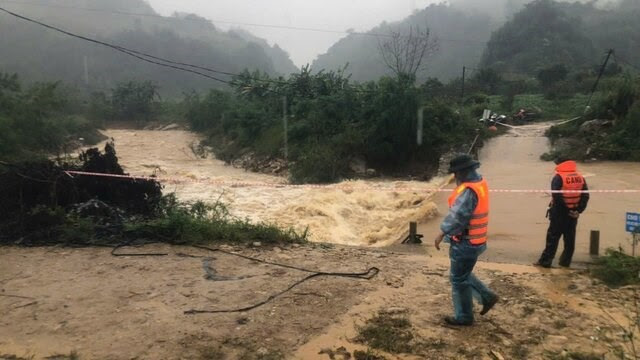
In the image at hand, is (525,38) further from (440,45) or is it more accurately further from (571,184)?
(571,184)

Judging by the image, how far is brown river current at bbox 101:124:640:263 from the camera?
9.47m

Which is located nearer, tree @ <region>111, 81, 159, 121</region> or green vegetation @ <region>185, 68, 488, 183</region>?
green vegetation @ <region>185, 68, 488, 183</region>

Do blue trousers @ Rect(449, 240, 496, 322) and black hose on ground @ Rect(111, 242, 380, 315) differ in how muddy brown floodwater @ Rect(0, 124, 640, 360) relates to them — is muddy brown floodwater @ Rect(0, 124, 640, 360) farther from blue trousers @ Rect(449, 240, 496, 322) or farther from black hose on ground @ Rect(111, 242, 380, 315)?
blue trousers @ Rect(449, 240, 496, 322)

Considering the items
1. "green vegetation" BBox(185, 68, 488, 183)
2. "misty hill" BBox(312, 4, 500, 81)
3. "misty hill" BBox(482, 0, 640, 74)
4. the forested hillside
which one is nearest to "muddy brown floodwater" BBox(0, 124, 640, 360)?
"green vegetation" BBox(185, 68, 488, 183)

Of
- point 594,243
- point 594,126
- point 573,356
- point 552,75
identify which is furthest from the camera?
point 552,75

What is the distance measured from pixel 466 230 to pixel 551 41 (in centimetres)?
5901

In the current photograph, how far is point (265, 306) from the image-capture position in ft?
17.7

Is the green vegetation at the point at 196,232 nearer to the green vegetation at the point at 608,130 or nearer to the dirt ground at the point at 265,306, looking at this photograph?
the dirt ground at the point at 265,306

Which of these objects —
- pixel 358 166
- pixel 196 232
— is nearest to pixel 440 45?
pixel 358 166

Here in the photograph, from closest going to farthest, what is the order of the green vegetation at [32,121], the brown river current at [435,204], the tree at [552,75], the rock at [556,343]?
the rock at [556,343], the brown river current at [435,204], the green vegetation at [32,121], the tree at [552,75]

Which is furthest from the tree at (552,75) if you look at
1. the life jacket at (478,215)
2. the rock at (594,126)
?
the life jacket at (478,215)

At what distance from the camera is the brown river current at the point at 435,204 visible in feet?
31.1

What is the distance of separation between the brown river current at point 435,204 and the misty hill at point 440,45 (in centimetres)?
5480

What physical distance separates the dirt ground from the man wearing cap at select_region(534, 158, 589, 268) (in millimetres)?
291
